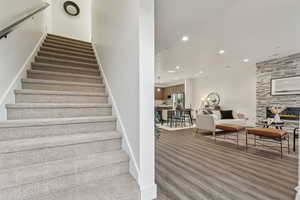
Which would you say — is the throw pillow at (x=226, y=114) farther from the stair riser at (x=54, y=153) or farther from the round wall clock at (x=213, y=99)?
the stair riser at (x=54, y=153)

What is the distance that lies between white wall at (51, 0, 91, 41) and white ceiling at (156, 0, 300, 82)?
3.36 metres

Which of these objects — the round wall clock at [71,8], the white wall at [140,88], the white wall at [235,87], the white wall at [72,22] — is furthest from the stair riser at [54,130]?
the white wall at [235,87]

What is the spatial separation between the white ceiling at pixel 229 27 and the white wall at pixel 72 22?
336 cm

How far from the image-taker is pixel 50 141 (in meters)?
1.46

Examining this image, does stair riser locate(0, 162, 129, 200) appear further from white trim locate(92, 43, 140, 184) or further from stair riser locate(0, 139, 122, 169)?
stair riser locate(0, 139, 122, 169)

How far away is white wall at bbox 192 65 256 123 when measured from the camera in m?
6.50

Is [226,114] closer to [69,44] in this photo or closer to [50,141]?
[69,44]

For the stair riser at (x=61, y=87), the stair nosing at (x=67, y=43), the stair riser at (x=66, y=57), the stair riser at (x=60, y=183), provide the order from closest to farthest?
the stair riser at (x=60, y=183)
the stair riser at (x=61, y=87)
the stair riser at (x=66, y=57)
the stair nosing at (x=67, y=43)

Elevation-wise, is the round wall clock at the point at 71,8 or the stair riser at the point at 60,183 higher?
the round wall clock at the point at 71,8

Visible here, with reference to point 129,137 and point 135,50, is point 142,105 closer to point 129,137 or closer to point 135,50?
point 129,137

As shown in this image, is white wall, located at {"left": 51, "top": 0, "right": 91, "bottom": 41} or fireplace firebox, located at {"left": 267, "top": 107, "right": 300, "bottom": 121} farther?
white wall, located at {"left": 51, "top": 0, "right": 91, "bottom": 41}

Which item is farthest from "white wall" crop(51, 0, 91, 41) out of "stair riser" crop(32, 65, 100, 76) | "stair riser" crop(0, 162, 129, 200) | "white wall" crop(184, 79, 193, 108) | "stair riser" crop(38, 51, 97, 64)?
"white wall" crop(184, 79, 193, 108)

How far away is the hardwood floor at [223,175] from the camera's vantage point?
163 centimetres

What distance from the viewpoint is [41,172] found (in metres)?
1.28
